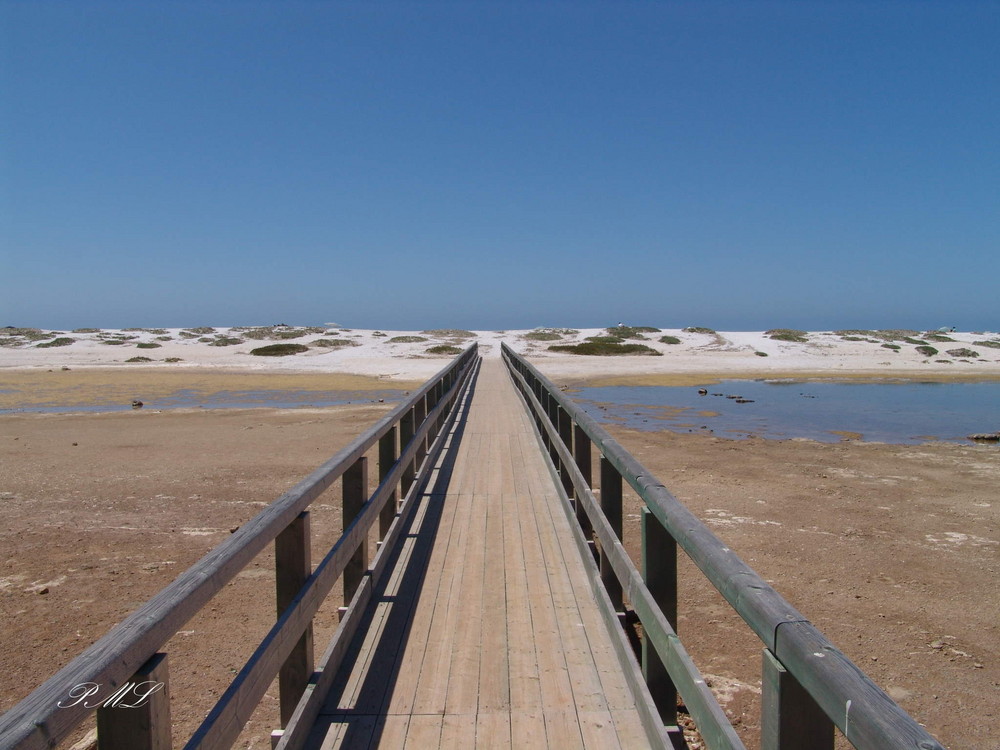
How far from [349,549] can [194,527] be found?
18.5ft

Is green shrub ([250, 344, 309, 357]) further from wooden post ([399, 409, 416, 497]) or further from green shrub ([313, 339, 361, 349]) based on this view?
wooden post ([399, 409, 416, 497])

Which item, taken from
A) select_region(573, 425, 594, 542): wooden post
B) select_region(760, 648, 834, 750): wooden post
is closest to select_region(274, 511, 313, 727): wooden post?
select_region(760, 648, 834, 750): wooden post

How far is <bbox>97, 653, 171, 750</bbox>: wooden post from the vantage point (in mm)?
1542

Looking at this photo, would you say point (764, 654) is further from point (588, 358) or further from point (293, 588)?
point (588, 358)

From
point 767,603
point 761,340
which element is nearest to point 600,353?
point 761,340

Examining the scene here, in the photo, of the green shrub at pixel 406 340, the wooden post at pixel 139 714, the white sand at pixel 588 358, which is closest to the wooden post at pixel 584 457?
the wooden post at pixel 139 714

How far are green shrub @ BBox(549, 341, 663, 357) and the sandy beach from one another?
82.9 feet

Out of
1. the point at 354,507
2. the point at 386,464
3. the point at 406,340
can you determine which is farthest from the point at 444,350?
the point at 354,507

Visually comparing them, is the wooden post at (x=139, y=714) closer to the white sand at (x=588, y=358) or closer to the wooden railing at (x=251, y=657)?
the wooden railing at (x=251, y=657)

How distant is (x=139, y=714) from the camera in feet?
5.25

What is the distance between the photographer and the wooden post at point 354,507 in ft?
13.1

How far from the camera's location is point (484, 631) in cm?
394

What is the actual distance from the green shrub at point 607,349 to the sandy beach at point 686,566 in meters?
25.3
